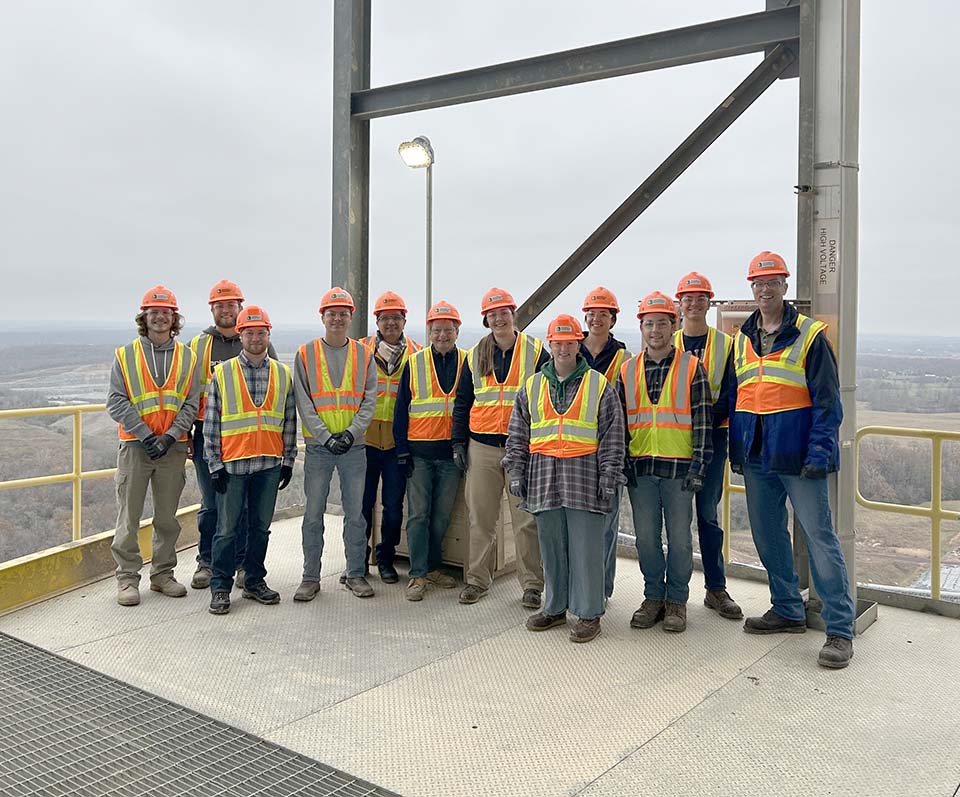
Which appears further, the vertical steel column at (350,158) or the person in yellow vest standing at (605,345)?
the vertical steel column at (350,158)

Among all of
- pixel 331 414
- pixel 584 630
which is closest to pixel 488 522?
pixel 584 630

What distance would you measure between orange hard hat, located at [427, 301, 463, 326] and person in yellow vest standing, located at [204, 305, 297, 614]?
1053 mm

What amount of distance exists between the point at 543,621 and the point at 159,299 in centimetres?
331

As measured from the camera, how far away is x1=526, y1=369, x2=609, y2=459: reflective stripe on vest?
4.74 m

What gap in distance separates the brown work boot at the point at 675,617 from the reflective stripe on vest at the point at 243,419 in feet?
8.79

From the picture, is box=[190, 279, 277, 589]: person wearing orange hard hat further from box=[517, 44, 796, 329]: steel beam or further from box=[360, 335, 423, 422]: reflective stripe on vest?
box=[517, 44, 796, 329]: steel beam

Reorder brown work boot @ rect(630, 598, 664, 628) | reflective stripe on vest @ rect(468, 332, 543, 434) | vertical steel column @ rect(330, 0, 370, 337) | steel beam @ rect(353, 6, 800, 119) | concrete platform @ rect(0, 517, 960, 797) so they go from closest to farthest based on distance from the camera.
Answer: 1. concrete platform @ rect(0, 517, 960, 797)
2. brown work boot @ rect(630, 598, 664, 628)
3. reflective stripe on vest @ rect(468, 332, 543, 434)
4. steel beam @ rect(353, 6, 800, 119)
5. vertical steel column @ rect(330, 0, 370, 337)

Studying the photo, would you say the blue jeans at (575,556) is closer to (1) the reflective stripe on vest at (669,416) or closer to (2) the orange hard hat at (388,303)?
(1) the reflective stripe on vest at (669,416)

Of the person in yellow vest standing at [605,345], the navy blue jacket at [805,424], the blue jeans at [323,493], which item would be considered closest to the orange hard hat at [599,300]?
the person in yellow vest standing at [605,345]

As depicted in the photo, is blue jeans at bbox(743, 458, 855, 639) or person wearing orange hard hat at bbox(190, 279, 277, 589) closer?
blue jeans at bbox(743, 458, 855, 639)

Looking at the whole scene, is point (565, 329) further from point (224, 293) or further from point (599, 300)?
point (224, 293)

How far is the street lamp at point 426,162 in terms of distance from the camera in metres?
7.21

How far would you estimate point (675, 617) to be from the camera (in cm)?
504

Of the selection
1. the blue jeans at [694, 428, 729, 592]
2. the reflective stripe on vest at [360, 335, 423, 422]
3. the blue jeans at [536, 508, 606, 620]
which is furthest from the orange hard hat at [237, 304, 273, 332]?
the blue jeans at [694, 428, 729, 592]
